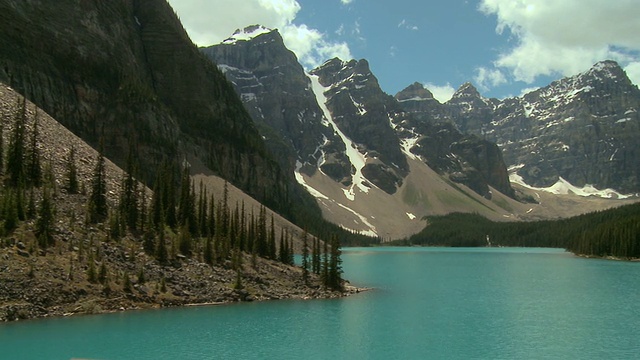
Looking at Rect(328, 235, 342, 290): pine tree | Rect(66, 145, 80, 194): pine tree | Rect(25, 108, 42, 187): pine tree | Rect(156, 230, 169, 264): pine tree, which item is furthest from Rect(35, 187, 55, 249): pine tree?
Rect(328, 235, 342, 290): pine tree

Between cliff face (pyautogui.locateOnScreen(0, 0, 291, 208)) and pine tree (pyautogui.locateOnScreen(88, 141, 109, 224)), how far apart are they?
44.2 meters

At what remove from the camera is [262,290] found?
70438 millimetres

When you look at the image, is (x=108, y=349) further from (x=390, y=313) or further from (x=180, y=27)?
(x=180, y=27)

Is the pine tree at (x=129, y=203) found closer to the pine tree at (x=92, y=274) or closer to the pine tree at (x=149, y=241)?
the pine tree at (x=149, y=241)

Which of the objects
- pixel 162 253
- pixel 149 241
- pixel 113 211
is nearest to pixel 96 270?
pixel 162 253

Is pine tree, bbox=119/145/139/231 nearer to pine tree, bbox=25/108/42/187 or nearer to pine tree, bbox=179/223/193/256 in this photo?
pine tree, bbox=179/223/193/256

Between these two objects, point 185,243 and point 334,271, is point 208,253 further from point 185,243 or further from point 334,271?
point 334,271

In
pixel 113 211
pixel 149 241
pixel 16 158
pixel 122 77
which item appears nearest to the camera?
pixel 149 241

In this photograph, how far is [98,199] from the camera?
69000 mm

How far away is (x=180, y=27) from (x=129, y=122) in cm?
5945

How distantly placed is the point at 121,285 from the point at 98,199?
579 inches

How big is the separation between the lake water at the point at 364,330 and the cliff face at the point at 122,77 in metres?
69.6

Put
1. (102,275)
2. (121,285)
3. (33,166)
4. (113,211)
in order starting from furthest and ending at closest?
(113,211) < (33,166) < (121,285) < (102,275)

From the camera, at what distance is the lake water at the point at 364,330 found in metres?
45.3
